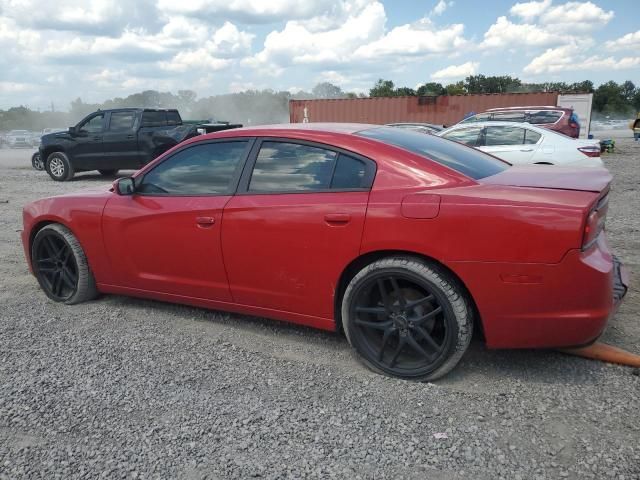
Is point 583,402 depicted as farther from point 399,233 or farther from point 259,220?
point 259,220

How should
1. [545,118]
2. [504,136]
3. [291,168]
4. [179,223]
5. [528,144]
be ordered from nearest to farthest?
[291,168], [179,223], [528,144], [504,136], [545,118]

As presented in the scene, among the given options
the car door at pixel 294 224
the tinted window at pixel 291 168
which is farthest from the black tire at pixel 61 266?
the tinted window at pixel 291 168

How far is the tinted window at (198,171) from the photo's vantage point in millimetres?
3502

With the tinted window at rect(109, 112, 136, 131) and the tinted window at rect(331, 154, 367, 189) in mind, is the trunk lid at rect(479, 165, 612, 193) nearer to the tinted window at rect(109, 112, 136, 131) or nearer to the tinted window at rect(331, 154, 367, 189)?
the tinted window at rect(331, 154, 367, 189)

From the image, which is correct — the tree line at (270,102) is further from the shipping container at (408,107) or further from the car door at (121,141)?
the car door at (121,141)

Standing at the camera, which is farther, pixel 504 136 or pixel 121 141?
pixel 121 141

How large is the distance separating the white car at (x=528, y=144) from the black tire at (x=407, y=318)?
6248 mm

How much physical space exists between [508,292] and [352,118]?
86.3 feet

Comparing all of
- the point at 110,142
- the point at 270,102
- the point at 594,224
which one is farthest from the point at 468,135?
the point at 270,102

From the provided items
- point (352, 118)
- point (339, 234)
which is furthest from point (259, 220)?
point (352, 118)

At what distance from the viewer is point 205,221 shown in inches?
135

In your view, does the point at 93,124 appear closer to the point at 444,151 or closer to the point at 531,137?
the point at 531,137

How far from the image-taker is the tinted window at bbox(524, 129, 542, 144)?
9.05m

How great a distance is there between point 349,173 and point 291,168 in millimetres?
419
